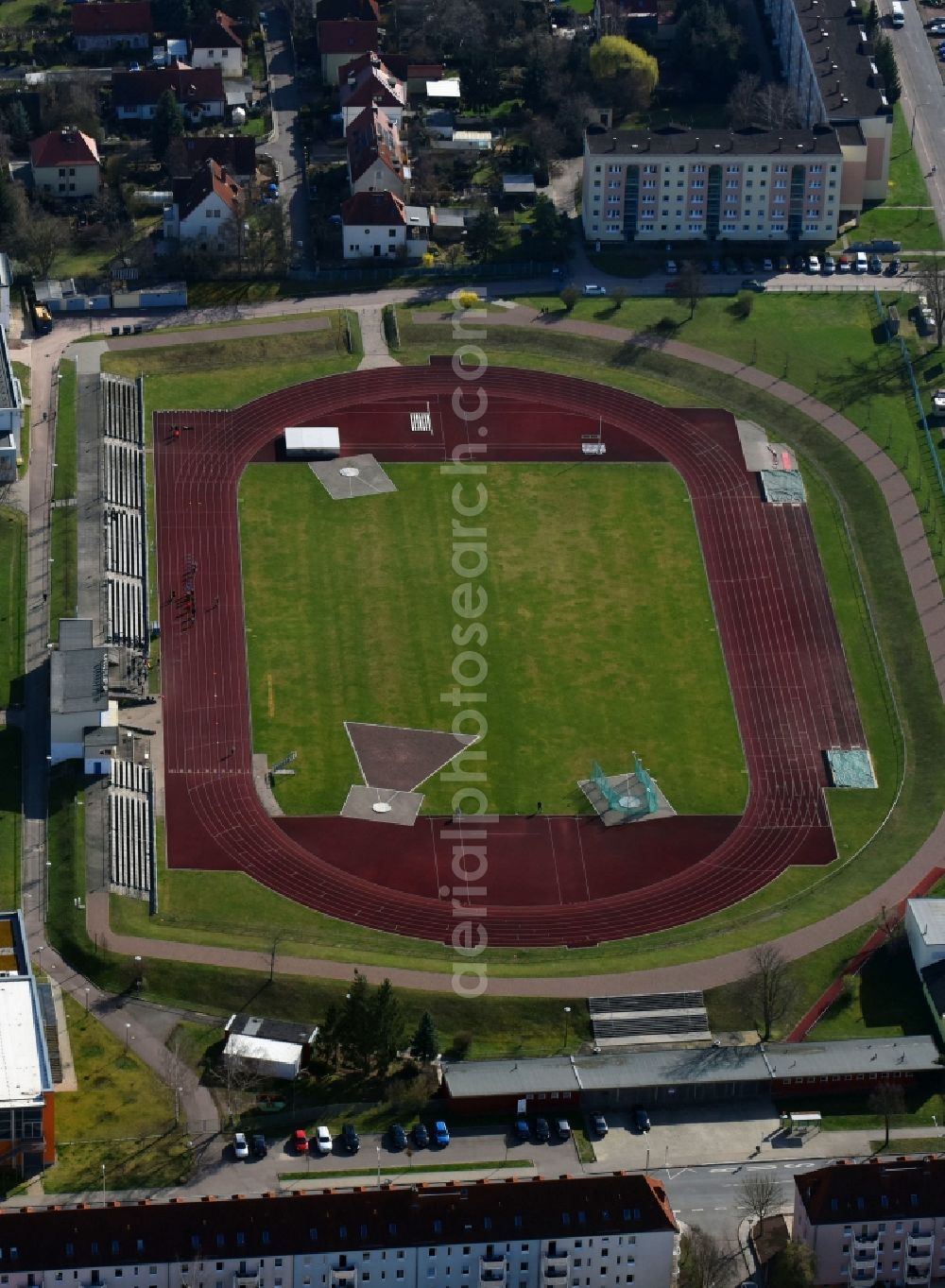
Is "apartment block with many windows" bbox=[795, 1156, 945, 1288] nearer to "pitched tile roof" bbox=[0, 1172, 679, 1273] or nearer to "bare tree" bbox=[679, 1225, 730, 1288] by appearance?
"bare tree" bbox=[679, 1225, 730, 1288]

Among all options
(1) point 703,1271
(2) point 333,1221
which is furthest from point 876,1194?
(2) point 333,1221

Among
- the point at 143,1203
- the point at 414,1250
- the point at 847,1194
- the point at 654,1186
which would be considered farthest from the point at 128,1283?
the point at 847,1194

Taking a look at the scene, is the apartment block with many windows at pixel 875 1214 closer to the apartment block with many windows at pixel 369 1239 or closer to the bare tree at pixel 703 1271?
the bare tree at pixel 703 1271

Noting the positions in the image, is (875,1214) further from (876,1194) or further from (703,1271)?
(703,1271)

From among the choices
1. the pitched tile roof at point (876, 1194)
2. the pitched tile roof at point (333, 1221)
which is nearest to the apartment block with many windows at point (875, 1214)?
the pitched tile roof at point (876, 1194)

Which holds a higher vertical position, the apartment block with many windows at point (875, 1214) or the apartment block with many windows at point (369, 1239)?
the apartment block with many windows at point (369, 1239)

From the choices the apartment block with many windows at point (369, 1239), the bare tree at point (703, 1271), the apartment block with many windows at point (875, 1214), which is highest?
the apartment block with many windows at point (369, 1239)
